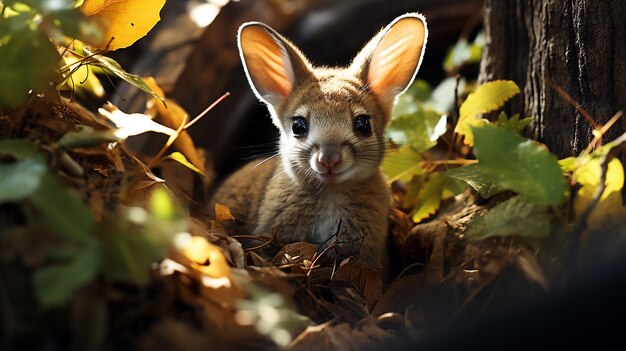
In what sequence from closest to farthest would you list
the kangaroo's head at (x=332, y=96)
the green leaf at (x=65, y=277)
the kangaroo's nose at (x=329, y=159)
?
the green leaf at (x=65, y=277), the kangaroo's nose at (x=329, y=159), the kangaroo's head at (x=332, y=96)

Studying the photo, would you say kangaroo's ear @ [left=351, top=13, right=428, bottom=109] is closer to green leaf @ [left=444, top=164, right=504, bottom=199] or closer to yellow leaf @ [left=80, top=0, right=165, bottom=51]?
green leaf @ [left=444, top=164, right=504, bottom=199]

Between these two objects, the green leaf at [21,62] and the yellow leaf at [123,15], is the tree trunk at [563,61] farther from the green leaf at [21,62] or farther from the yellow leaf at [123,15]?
Answer: the green leaf at [21,62]

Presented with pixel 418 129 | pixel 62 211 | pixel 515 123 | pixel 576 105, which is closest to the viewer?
pixel 62 211

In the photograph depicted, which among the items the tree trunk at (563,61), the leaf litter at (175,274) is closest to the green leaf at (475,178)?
the leaf litter at (175,274)

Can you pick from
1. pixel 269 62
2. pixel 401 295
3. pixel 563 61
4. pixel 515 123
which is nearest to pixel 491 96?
pixel 515 123

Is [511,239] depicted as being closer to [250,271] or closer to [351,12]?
[250,271]

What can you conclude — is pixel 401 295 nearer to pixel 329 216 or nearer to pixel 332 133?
pixel 329 216
